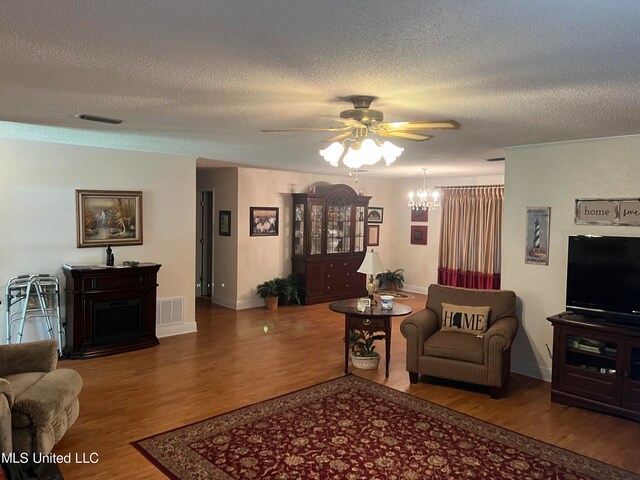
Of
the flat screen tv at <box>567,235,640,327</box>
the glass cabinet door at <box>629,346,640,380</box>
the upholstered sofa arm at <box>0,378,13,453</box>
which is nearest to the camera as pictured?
the upholstered sofa arm at <box>0,378,13,453</box>

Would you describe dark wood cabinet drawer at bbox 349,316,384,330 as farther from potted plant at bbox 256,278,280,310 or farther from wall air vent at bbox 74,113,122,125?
potted plant at bbox 256,278,280,310

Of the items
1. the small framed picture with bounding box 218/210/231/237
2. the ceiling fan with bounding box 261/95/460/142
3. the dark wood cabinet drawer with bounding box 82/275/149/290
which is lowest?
the dark wood cabinet drawer with bounding box 82/275/149/290

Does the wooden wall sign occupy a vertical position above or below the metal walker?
above

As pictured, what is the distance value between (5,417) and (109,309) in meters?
2.86

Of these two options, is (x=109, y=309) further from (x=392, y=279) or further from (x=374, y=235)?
(x=392, y=279)

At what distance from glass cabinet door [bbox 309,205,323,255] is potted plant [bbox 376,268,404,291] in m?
2.03

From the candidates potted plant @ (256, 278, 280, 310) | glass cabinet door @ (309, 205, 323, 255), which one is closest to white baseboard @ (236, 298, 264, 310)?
potted plant @ (256, 278, 280, 310)

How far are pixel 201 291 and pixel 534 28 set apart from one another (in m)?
8.19

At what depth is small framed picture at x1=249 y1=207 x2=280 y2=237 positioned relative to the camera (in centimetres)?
824

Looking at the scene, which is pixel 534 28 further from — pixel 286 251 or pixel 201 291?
pixel 201 291

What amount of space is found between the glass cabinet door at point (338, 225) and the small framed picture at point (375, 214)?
0.90 meters

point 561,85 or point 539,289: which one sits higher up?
point 561,85

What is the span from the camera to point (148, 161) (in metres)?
5.96

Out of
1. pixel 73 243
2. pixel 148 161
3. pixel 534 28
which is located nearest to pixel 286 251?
pixel 148 161
